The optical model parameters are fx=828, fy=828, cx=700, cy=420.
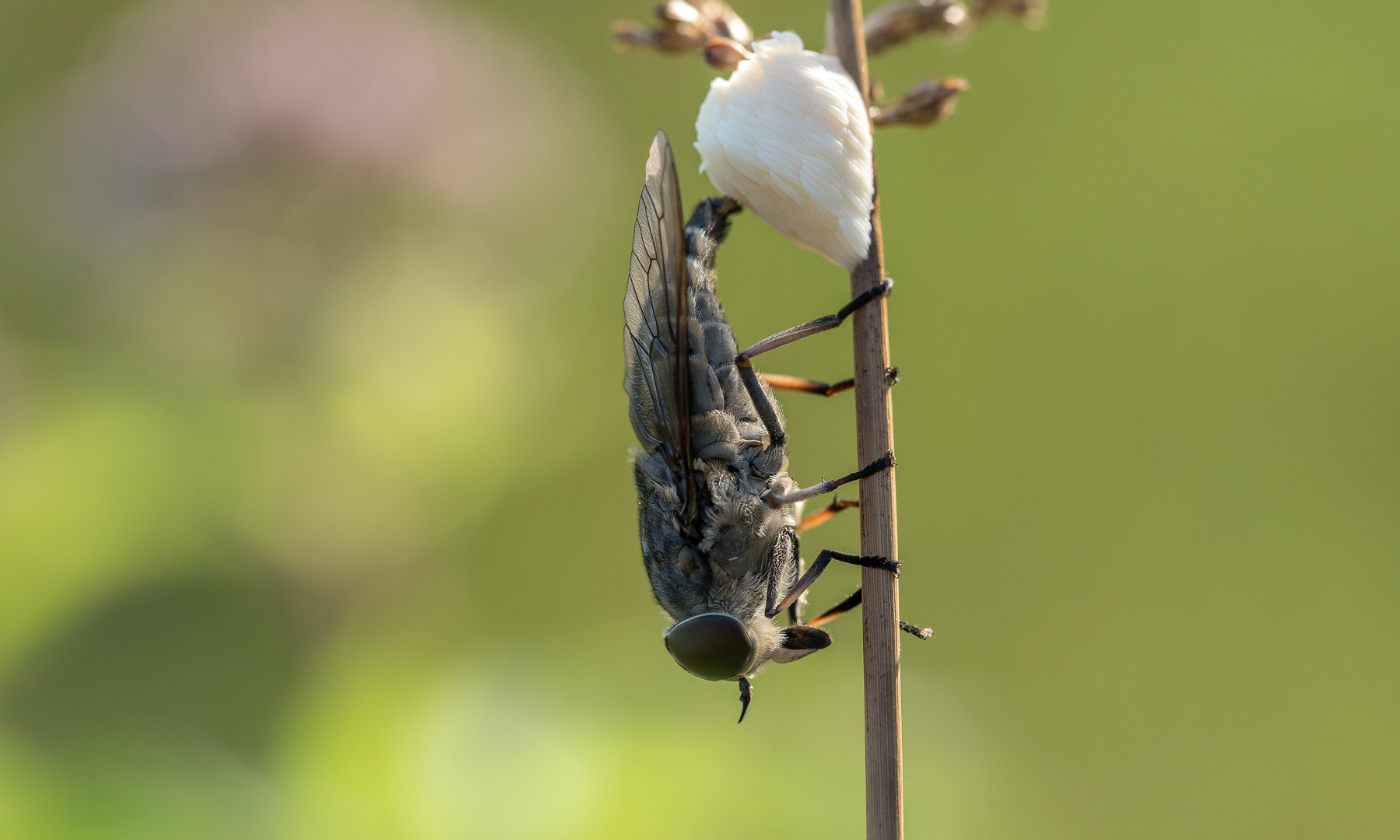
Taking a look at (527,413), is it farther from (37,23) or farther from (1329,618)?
(37,23)

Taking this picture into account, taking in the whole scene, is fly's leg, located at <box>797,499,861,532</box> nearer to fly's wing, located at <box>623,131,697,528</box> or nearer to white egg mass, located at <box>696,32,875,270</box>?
fly's wing, located at <box>623,131,697,528</box>

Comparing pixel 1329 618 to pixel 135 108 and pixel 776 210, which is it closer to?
pixel 776 210

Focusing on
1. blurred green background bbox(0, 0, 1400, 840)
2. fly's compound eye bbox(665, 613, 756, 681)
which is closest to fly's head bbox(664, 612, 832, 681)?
fly's compound eye bbox(665, 613, 756, 681)

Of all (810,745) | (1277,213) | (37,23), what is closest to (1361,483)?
(1277,213)

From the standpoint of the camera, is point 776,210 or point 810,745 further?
point 810,745

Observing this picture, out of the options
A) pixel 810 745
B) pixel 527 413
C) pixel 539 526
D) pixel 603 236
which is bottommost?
pixel 810 745

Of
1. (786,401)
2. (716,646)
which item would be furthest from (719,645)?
(786,401)

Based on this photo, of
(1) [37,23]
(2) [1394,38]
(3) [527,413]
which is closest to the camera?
(3) [527,413]

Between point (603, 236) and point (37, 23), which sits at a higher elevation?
point (37, 23)

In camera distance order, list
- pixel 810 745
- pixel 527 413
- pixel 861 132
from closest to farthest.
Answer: pixel 861 132 → pixel 810 745 → pixel 527 413
